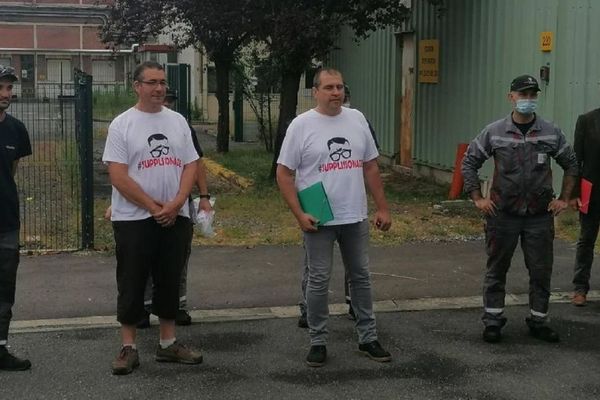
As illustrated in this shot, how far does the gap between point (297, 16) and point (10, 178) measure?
6.96m

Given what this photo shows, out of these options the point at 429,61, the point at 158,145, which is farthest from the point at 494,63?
the point at 158,145

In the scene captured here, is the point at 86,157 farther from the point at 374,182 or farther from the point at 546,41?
the point at 546,41

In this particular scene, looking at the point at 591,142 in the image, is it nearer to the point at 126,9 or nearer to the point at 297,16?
the point at 297,16

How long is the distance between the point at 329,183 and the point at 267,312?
5.92 feet

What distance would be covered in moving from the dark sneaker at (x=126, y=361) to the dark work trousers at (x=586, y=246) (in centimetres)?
372

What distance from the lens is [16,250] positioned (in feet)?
17.4

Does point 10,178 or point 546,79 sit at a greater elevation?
point 546,79

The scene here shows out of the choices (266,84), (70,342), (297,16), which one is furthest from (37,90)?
(266,84)

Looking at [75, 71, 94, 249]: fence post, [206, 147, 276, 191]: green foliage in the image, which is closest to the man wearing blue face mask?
[75, 71, 94, 249]: fence post

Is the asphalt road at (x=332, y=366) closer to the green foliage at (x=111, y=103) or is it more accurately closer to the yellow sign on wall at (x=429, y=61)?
the green foliage at (x=111, y=103)

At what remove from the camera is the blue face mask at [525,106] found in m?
5.59

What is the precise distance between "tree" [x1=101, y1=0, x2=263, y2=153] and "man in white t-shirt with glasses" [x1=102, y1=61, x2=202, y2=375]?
698cm

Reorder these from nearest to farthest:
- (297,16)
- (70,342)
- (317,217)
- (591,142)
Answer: (317,217) → (70,342) → (591,142) → (297,16)

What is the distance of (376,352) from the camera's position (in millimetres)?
5387
